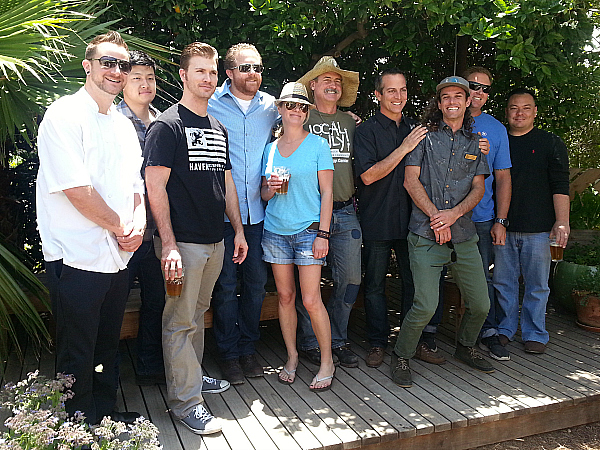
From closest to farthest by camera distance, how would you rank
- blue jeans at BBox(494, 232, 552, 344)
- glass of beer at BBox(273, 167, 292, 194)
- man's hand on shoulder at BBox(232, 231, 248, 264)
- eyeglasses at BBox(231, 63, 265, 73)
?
glass of beer at BBox(273, 167, 292, 194) → man's hand on shoulder at BBox(232, 231, 248, 264) → eyeglasses at BBox(231, 63, 265, 73) → blue jeans at BBox(494, 232, 552, 344)

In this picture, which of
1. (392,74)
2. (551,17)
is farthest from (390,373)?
(551,17)

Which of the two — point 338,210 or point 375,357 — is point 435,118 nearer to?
point 338,210

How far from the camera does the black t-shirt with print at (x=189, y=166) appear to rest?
2.80 meters

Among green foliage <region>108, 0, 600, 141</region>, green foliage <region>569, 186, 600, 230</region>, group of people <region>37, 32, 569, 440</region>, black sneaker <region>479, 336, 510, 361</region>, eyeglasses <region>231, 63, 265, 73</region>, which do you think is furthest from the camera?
green foliage <region>569, 186, 600, 230</region>

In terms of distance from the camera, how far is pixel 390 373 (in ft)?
12.0

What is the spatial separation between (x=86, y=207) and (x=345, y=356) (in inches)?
82.7

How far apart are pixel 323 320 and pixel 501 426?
1.22 metres

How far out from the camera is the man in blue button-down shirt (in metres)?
3.42

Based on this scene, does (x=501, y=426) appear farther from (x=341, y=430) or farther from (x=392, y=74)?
(x=392, y=74)

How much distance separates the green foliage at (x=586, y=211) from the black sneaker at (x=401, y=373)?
3.28 m

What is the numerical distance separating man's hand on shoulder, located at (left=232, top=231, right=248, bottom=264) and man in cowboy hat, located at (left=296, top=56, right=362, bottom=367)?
0.64m

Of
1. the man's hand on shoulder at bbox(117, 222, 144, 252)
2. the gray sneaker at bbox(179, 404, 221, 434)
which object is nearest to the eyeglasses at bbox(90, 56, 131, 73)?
the man's hand on shoulder at bbox(117, 222, 144, 252)

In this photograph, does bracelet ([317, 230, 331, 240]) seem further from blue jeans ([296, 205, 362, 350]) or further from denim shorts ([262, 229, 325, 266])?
blue jeans ([296, 205, 362, 350])

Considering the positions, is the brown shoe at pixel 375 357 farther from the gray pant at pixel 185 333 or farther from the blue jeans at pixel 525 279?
the gray pant at pixel 185 333
